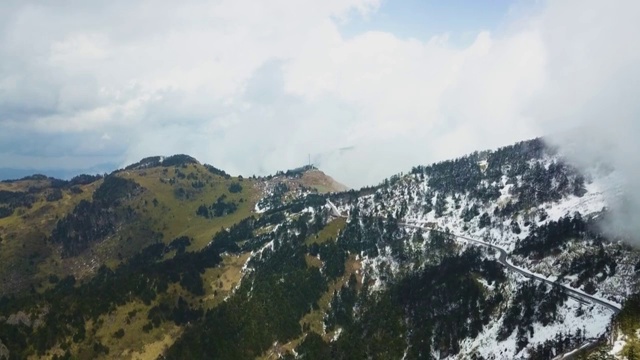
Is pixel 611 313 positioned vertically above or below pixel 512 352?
above

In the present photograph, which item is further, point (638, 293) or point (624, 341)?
point (638, 293)

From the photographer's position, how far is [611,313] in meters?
182

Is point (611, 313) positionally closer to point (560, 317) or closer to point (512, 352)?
point (560, 317)

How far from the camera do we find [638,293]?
18112 centimetres

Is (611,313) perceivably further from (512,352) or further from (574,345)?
(512,352)

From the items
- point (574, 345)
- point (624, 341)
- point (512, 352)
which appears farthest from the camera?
point (512, 352)

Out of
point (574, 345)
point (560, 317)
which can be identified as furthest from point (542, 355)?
point (560, 317)

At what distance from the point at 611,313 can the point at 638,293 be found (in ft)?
37.2

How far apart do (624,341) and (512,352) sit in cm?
6157

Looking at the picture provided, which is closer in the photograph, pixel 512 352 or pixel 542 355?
pixel 542 355

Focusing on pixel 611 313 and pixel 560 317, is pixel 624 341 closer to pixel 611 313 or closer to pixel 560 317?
pixel 611 313

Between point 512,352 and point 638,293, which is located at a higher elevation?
point 638,293

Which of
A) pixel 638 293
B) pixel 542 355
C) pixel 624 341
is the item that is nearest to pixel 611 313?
pixel 638 293

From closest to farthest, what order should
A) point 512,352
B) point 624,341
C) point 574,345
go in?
1. point 624,341
2. point 574,345
3. point 512,352
